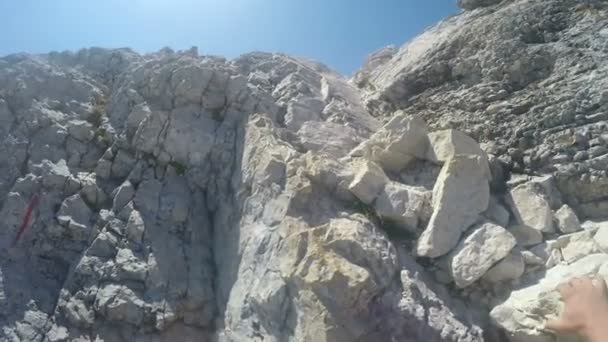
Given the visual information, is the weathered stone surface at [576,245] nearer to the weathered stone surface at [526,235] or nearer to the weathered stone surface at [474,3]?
the weathered stone surface at [526,235]

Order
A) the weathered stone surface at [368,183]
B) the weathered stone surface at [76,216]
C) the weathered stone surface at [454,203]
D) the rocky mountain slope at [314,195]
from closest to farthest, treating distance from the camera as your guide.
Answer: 1. the rocky mountain slope at [314,195]
2. the weathered stone surface at [454,203]
3. the weathered stone surface at [368,183]
4. the weathered stone surface at [76,216]

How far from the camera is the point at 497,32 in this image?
16312 mm

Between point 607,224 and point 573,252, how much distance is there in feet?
4.60

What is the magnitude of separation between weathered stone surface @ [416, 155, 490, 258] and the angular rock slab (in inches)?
73.7

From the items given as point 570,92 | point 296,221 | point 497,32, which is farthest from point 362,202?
point 497,32

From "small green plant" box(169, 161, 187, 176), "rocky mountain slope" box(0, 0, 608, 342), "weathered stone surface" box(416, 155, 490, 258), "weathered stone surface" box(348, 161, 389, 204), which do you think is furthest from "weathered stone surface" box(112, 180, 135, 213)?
"weathered stone surface" box(416, 155, 490, 258)

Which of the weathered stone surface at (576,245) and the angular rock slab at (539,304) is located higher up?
the weathered stone surface at (576,245)

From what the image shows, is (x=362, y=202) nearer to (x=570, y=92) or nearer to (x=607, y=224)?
(x=607, y=224)

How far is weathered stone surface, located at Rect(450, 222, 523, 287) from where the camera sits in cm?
999

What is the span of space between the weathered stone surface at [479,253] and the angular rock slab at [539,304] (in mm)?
801

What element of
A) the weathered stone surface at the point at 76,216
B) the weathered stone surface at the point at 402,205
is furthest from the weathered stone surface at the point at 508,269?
the weathered stone surface at the point at 76,216

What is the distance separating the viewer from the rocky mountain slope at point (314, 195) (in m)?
9.84

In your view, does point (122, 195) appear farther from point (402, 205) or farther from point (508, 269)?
point (508, 269)

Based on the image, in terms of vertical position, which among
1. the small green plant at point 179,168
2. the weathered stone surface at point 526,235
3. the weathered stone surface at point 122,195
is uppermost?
the small green plant at point 179,168
